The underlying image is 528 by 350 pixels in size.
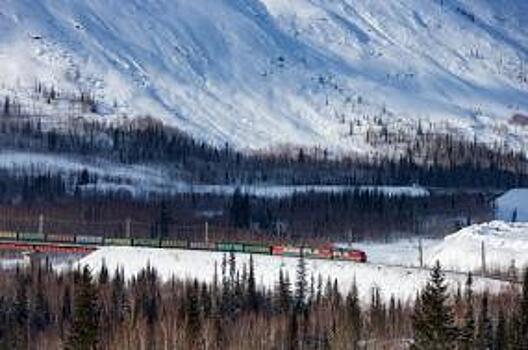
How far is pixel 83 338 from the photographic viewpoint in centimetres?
6084

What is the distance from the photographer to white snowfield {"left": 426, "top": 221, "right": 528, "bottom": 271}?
130 meters

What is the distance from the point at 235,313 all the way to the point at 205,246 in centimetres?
2605

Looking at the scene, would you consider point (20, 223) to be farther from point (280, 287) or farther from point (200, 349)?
point (200, 349)

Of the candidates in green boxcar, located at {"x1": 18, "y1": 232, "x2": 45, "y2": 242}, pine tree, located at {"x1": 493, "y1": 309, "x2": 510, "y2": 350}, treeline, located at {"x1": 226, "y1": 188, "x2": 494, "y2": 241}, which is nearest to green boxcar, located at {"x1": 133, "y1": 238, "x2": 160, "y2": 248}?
green boxcar, located at {"x1": 18, "y1": 232, "x2": 45, "y2": 242}

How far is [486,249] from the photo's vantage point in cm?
13288

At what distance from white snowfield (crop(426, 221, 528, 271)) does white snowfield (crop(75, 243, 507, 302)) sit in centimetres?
1293

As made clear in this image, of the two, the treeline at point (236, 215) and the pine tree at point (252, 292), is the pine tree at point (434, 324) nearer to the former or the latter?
the pine tree at point (252, 292)

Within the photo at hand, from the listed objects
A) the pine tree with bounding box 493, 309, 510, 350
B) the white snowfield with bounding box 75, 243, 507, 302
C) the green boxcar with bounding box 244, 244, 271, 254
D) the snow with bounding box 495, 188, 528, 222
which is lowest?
the pine tree with bounding box 493, 309, 510, 350

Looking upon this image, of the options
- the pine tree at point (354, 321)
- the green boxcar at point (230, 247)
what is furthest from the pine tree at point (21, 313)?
the pine tree at point (354, 321)

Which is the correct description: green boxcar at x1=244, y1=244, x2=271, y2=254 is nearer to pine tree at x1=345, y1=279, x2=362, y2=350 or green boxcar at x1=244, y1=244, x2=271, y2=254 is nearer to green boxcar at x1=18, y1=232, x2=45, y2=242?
green boxcar at x1=18, y1=232, x2=45, y2=242

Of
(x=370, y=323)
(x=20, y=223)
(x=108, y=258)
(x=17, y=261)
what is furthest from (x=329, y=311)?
(x=20, y=223)

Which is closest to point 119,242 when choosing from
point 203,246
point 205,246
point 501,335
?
point 203,246

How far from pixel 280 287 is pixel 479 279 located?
54.9 ft

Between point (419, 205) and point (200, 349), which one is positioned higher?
point (419, 205)
